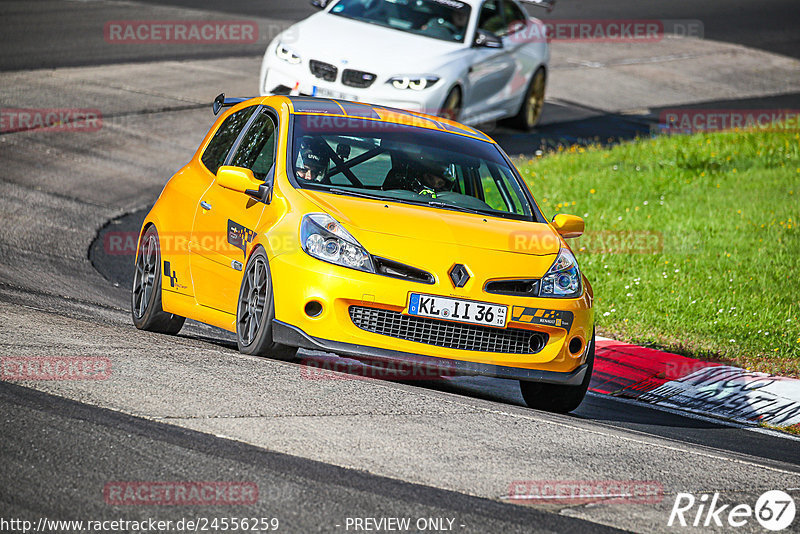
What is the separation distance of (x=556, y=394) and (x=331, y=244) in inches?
72.1

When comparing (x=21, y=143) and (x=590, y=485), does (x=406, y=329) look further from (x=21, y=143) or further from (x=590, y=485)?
(x=21, y=143)

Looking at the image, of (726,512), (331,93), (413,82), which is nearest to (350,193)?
(726,512)

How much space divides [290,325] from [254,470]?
1.99 m

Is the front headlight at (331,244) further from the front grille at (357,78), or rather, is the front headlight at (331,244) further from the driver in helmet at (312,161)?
the front grille at (357,78)

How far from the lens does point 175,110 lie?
57.4 feet

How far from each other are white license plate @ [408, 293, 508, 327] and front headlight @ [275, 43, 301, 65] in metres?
8.77

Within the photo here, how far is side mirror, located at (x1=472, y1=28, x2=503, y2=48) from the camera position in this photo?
653 inches

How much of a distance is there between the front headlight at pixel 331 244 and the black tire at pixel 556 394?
1.60 m

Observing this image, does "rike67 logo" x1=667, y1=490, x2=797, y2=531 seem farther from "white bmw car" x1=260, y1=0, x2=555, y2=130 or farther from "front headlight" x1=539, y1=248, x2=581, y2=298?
"white bmw car" x1=260, y1=0, x2=555, y2=130

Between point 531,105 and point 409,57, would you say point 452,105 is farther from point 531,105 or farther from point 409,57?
point 531,105

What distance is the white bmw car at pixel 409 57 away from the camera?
49.4 feet

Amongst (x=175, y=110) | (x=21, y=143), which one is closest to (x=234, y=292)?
(x=21, y=143)

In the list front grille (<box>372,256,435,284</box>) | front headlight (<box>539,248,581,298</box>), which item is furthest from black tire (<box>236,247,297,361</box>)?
front headlight (<box>539,248,581,298</box>)

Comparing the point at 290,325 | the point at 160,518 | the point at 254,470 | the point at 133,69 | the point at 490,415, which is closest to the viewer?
the point at 160,518
